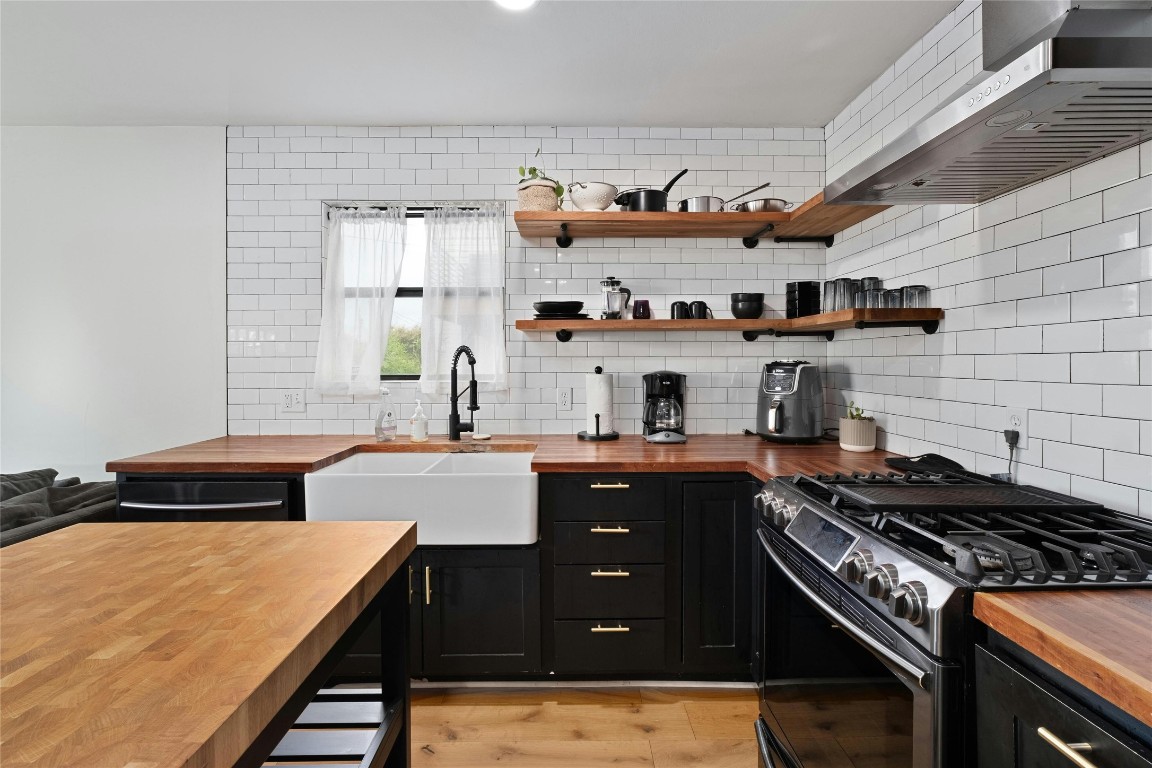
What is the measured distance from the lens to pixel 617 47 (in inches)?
93.7

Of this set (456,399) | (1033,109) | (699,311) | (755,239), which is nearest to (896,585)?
(1033,109)

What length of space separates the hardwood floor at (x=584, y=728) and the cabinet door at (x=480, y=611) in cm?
14

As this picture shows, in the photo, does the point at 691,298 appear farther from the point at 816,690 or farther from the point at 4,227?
the point at 4,227

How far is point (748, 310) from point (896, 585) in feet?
6.49

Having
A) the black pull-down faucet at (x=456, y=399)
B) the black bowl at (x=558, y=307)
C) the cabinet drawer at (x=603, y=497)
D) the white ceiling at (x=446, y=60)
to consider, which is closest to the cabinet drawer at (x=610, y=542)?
the cabinet drawer at (x=603, y=497)

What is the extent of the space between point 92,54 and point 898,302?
3.32 meters

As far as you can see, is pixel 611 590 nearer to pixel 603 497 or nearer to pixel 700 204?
pixel 603 497

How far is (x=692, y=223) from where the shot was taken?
2881 millimetres

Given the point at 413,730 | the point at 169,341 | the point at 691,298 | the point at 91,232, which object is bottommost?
the point at 413,730

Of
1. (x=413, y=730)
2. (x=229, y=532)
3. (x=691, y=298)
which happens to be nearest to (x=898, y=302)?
(x=691, y=298)

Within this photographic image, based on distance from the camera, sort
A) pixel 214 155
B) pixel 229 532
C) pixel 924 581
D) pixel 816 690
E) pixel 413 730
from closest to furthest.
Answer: pixel 924 581, pixel 229 532, pixel 816 690, pixel 413 730, pixel 214 155

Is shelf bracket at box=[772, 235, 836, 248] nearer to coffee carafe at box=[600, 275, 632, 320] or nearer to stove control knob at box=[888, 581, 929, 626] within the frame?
coffee carafe at box=[600, 275, 632, 320]

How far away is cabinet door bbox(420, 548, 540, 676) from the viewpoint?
243 cm

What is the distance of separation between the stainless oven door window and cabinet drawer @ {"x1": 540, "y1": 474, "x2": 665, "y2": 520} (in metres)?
0.57
